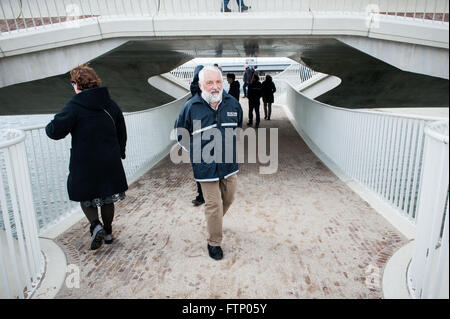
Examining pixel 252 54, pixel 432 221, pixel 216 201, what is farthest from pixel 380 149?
pixel 252 54

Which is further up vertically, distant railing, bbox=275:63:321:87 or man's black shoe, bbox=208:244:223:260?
man's black shoe, bbox=208:244:223:260

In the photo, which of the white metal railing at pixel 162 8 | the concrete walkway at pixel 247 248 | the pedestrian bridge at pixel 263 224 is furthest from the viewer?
the white metal railing at pixel 162 8

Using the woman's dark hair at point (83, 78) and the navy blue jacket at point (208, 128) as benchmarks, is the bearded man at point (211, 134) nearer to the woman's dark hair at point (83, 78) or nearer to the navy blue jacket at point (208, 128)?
the navy blue jacket at point (208, 128)

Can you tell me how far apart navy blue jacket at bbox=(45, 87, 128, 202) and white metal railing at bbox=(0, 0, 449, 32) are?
484cm

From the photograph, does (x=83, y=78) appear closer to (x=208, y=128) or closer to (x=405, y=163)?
(x=208, y=128)

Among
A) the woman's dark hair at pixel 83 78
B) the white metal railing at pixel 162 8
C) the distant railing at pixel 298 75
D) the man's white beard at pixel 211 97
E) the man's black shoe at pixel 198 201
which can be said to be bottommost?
the distant railing at pixel 298 75

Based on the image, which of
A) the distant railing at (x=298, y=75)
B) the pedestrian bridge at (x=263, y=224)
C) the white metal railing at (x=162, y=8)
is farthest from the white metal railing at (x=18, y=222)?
the distant railing at (x=298, y=75)

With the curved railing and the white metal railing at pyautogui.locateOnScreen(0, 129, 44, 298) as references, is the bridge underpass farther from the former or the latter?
the white metal railing at pyautogui.locateOnScreen(0, 129, 44, 298)

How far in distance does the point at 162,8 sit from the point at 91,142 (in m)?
5.46

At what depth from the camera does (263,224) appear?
432 cm

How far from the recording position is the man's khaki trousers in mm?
3281

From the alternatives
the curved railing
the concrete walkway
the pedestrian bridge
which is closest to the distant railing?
the curved railing

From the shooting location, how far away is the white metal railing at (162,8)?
7.29 m
